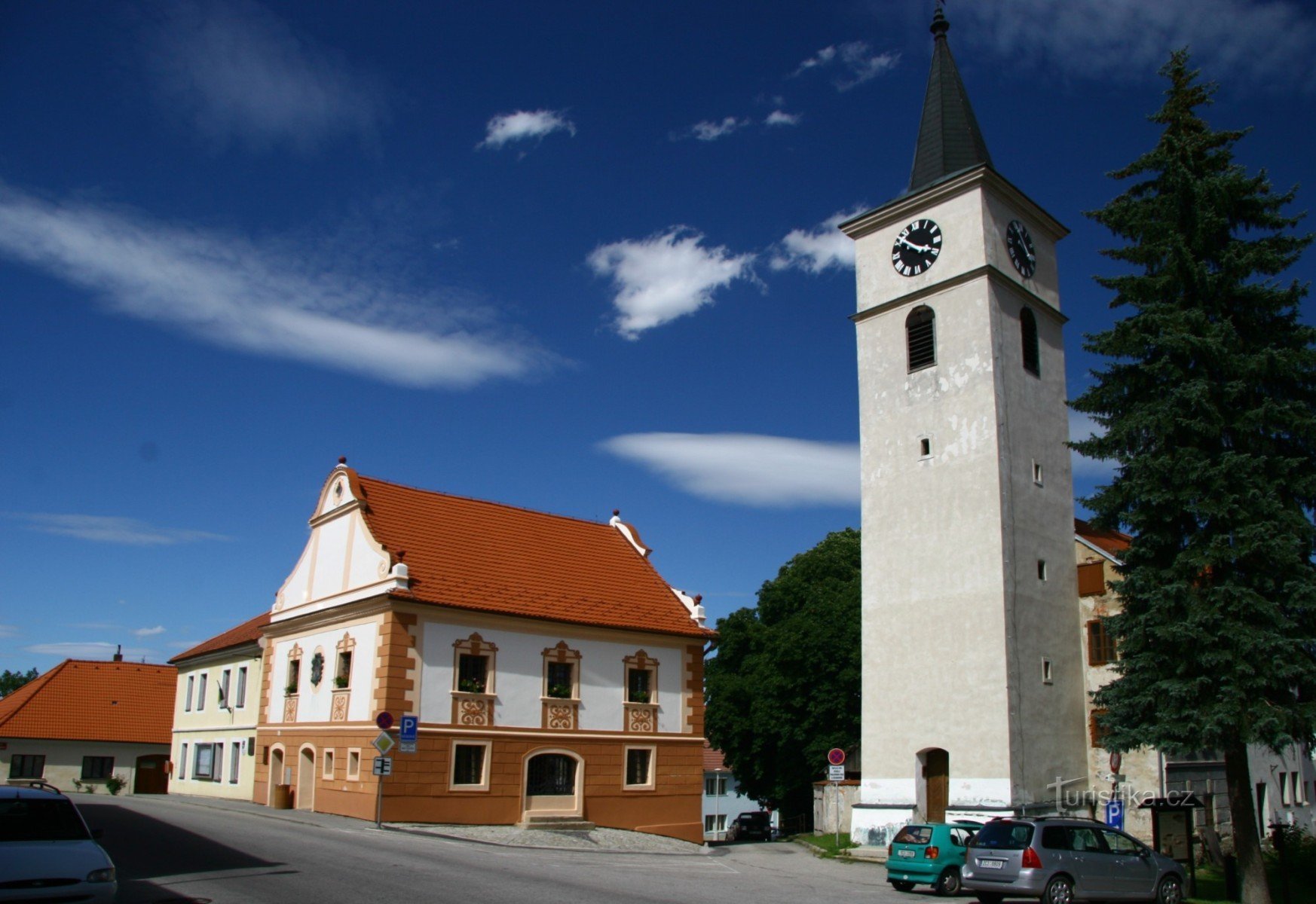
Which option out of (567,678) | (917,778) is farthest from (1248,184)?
(567,678)

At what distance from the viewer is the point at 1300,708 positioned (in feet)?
65.0

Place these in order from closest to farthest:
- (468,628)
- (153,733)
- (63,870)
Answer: (63,870)
(468,628)
(153,733)

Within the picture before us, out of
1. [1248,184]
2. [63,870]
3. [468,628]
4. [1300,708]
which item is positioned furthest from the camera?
[468,628]

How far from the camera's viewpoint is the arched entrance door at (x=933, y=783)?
1120 inches

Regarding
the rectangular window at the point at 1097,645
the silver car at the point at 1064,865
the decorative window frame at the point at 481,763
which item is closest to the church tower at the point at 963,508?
the rectangular window at the point at 1097,645

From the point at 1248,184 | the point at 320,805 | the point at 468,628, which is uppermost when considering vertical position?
the point at 1248,184

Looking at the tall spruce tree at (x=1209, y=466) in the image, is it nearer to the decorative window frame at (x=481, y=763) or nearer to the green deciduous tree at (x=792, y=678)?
the decorative window frame at (x=481, y=763)

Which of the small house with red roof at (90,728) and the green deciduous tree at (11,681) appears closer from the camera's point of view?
the small house with red roof at (90,728)

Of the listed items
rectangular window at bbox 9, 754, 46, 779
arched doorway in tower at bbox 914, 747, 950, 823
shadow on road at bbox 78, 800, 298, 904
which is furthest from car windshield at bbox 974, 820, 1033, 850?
rectangular window at bbox 9, 754, 46, 779

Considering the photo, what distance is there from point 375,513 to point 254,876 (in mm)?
17106

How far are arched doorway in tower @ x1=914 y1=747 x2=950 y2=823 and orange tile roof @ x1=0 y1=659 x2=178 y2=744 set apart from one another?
3773 centimetres

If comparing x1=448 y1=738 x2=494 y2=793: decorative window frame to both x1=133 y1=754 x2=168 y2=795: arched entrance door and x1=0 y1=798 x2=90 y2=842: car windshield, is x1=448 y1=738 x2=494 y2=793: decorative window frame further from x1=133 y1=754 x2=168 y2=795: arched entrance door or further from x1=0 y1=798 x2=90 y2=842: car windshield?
x1=133 y1=754 x2=168 y2=795: arched entrance door

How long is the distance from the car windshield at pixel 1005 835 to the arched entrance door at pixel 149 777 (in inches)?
1717

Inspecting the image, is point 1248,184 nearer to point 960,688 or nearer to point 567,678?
point 960,688
